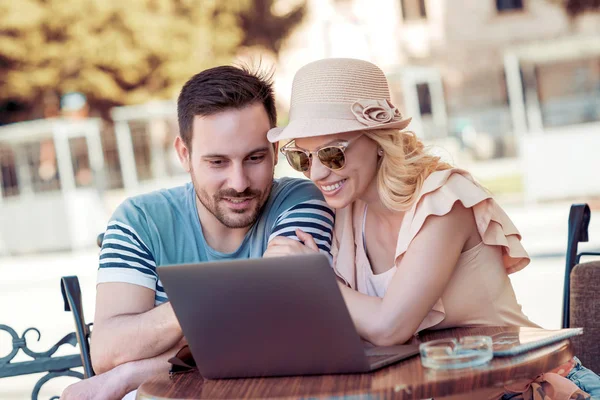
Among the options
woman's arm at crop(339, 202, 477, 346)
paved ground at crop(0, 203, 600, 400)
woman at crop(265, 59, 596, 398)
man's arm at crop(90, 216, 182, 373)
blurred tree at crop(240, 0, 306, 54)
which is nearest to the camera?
woman's arm at crop(339, 202, 477, 346)

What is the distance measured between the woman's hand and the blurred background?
184 inches

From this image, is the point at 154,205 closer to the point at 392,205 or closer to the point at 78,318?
the point at 78,318

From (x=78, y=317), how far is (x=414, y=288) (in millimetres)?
1392

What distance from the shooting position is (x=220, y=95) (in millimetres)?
2975

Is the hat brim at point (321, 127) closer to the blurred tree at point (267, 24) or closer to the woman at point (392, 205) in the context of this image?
the woman at point (392, 205)

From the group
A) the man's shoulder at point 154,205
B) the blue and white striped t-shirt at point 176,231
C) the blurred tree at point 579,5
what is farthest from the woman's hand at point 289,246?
the blurred tree at point 579,5

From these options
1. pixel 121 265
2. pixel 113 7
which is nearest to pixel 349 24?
pixel 121 265

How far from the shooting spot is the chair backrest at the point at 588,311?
2988mm

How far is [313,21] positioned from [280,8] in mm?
2376

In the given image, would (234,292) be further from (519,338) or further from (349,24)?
(349,24)

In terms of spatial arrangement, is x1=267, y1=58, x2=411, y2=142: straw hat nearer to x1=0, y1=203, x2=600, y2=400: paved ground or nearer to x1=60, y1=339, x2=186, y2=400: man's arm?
x1=60, y1=339, x2=186, y2=400: man's arm

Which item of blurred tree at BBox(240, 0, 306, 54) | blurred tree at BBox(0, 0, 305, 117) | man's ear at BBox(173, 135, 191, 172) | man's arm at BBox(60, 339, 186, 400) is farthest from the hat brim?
blurred tree at BBox(240, 0, 306, 54)

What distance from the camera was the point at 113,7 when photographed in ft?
72.4

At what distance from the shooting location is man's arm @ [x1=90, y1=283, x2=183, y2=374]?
102 inches
